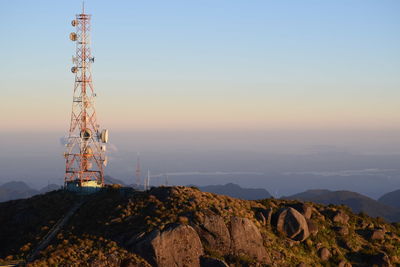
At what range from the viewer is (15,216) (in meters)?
73.7

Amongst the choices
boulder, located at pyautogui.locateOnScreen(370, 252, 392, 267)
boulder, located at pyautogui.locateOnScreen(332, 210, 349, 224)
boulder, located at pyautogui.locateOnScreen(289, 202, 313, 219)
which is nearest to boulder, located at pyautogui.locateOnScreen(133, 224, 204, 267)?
boulder, located at pyautogui.locateOnScreen(289, 202, 313, 219)

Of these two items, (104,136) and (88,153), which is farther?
(104,136)

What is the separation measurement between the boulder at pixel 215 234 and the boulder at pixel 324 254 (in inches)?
555

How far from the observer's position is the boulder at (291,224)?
67125 mm

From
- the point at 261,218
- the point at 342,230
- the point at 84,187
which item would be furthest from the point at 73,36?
the point at 342,230

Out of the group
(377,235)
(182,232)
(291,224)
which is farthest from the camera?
(377,235)

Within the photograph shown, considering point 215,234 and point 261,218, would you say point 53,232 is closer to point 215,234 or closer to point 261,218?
point 215,234

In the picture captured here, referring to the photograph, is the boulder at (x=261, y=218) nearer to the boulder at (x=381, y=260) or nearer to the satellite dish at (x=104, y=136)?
the boulder at (x=381, y=260)

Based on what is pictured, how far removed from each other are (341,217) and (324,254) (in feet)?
38.8

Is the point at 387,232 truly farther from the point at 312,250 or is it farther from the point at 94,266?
the point at 94,266

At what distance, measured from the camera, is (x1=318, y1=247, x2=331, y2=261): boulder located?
66750 mm

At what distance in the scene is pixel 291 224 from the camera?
67.8m

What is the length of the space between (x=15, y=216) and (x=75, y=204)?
814cm

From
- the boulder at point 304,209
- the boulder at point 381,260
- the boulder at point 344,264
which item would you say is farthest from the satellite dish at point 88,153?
the boulder at point 381,260
